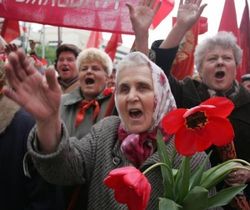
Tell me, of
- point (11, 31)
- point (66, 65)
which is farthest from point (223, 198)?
point (11, 31)

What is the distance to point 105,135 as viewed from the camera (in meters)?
2.01

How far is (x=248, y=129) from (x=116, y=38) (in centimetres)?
330

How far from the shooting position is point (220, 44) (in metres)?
2.77

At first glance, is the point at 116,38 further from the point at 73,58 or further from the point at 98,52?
the point at 98,52

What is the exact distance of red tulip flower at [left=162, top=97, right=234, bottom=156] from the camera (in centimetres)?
128

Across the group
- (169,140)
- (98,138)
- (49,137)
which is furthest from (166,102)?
(49,137)

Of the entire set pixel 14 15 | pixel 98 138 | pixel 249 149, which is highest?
pixel 14 15

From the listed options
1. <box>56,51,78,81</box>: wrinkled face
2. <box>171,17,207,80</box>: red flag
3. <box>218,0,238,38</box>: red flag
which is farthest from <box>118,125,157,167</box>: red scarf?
<box>218,0,238,38</box>: red flag

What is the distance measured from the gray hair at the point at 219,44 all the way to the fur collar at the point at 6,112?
54.6 inches

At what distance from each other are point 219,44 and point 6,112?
1.49 metres

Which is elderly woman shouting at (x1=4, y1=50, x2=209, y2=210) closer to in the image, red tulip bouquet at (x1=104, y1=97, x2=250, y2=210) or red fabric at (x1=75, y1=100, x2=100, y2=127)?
red tulip bouquet at (x1=104, y1=97, x2=250, y2=210)

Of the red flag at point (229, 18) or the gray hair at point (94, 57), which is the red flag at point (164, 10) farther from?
the red flag at point (229, 18)

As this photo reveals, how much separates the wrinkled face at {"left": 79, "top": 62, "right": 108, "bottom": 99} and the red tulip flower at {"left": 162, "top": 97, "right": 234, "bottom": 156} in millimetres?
2045

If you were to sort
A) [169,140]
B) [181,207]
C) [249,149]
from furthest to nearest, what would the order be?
[249,149] → [169,140] → [181,207]
